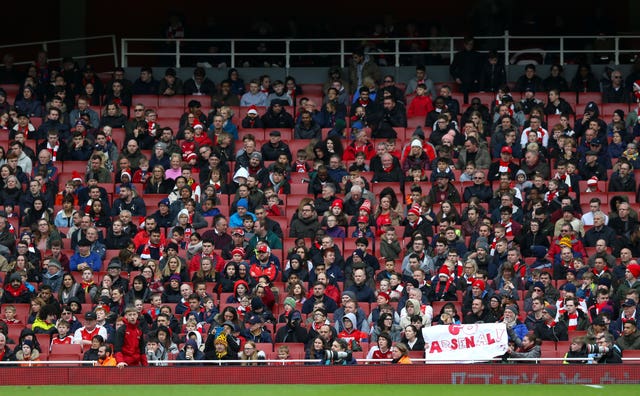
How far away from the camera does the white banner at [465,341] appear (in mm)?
20156

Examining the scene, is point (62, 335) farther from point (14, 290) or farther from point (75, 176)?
point (75, 176)

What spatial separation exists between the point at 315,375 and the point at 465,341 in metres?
2.28

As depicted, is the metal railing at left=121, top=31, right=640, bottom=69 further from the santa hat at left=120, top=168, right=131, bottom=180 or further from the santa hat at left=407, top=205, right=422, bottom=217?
the santa hat at left=407, top=205, right=422, bottom=217

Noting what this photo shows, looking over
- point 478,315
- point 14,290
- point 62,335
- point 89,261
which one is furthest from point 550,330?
point 14,290

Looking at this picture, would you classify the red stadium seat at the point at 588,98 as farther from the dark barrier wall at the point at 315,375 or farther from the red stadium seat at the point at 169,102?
the dark barrier wall at the point at 315,375

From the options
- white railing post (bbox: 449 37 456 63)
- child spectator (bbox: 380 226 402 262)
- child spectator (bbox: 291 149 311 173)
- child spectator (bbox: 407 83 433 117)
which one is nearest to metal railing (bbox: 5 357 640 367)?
child spectator (bbox: 380 226 402 262)

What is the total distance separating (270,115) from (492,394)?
9.21 m

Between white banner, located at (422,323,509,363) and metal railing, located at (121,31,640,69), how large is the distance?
8.66 meters

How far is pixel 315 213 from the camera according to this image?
23438mm

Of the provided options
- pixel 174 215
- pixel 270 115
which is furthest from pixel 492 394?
pixel 270 115

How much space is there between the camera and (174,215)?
77.6ft

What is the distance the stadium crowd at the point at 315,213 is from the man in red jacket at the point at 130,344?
3cm

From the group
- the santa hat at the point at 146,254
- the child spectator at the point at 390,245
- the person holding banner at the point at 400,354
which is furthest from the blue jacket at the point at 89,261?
the person holding banner at the point at 400,354

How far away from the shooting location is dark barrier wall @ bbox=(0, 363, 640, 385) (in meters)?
19.2
